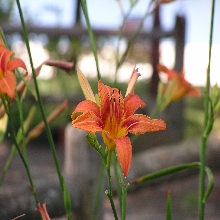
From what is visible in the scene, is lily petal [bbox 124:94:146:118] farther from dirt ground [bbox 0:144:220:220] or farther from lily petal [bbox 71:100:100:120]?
dirt ground [bbox 0:144:220:220]

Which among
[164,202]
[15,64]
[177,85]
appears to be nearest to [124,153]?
[15,64]

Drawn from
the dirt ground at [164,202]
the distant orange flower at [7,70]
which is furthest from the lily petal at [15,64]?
the dirt ground at [164,202]

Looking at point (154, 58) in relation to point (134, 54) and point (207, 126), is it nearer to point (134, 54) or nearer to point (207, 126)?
point (134, 54)

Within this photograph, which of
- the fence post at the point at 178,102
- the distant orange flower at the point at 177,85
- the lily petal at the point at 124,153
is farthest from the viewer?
the fence post at the point at 178,102

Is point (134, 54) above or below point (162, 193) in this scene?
above

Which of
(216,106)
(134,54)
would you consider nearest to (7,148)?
(134,54)

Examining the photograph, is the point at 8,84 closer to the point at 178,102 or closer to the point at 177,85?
the point at 177,85

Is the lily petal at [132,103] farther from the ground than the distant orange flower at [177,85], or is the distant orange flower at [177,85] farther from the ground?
the lily petal at [132,103]

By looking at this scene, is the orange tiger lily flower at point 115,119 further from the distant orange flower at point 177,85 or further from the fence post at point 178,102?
the fence post at point 178,102
